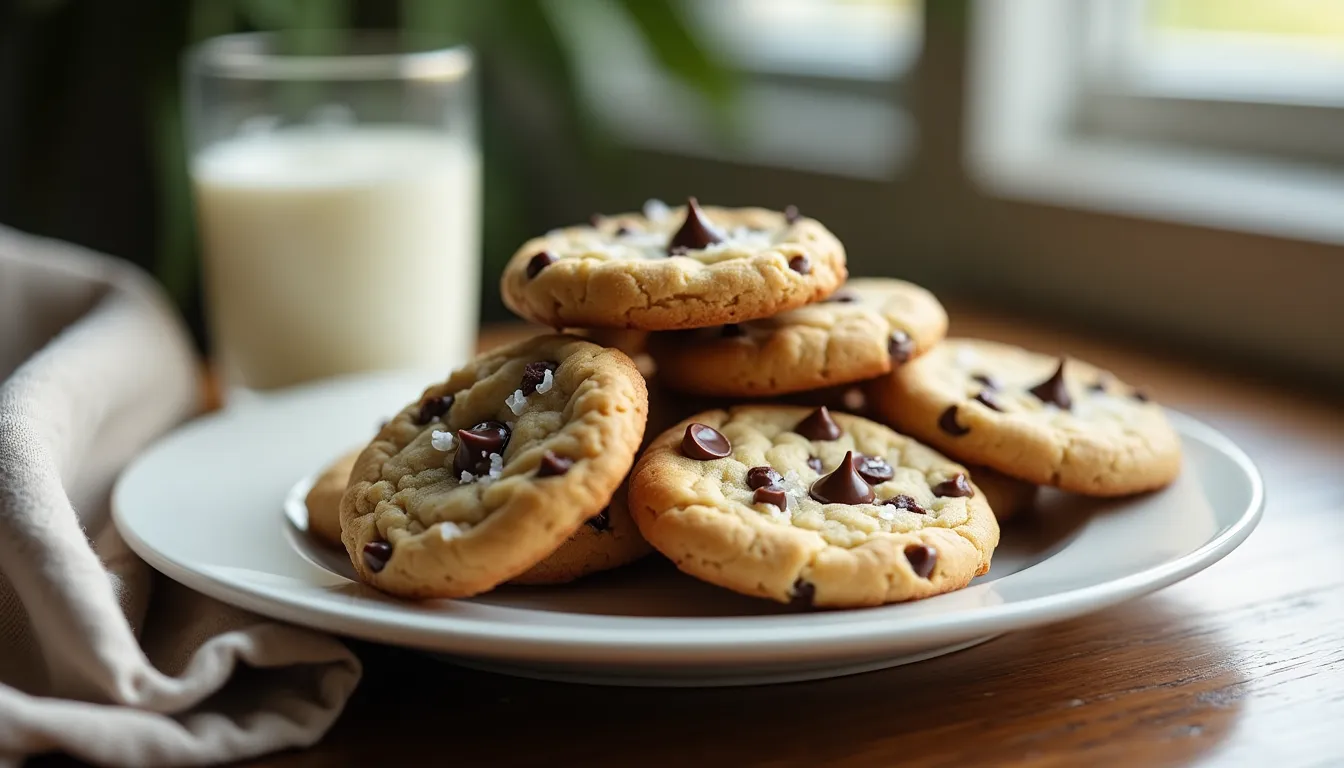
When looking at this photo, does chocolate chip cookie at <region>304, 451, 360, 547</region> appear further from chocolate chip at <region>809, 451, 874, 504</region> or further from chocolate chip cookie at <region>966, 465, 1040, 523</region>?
chocolate chip cookie at <region>966, 465, 1040, 523</region>

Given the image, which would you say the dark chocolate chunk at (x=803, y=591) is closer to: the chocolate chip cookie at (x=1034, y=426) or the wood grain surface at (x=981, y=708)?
the wood grain surface at (x=981, y=708)

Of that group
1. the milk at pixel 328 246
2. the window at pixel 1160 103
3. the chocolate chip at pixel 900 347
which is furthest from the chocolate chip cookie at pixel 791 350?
the window at pixel 1160 103

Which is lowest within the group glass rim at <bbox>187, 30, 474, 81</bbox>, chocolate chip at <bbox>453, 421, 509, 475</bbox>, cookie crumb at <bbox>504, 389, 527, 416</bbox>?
chocolate chip at <bbox>453, 421, 509, 475</bbox>

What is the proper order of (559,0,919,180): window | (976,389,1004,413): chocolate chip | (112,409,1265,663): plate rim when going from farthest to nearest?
1. (559,0,919,180): window
2. (976,389,1004,413): chocolate chip
3. (112,409,1265,663): plate rim

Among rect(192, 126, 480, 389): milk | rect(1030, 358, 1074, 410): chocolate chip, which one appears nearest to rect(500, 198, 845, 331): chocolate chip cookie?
rect(1030, 358, 1074, 410): chocolate chip

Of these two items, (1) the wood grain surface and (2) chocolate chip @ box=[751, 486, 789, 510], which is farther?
(2) chocolate chip @ box=[751, 486, 789, 510]

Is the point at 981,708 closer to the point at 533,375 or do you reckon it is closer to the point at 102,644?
the point at 533,375

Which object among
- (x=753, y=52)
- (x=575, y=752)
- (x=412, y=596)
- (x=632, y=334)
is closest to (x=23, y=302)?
(x=632, y=334)
